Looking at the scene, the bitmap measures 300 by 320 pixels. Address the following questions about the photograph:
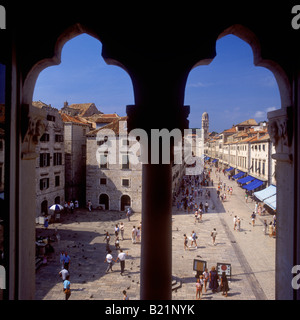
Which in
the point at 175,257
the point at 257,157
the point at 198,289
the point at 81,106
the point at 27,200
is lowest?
the point at 175,257

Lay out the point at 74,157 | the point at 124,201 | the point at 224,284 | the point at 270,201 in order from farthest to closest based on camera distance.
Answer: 1. the point at 74,157
2. the point at 124,201
3. the point at 270,201
4. the point at 224,284

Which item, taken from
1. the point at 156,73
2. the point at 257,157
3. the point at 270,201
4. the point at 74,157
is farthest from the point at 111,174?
the point at 156,73

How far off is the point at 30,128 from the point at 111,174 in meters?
27.0

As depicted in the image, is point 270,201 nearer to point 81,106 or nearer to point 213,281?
point 213,281

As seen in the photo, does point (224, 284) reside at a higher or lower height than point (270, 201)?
lower

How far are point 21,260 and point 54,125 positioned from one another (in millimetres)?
26827

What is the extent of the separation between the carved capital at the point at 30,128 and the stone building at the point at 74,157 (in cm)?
2971

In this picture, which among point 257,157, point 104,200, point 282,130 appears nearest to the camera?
point 282,130

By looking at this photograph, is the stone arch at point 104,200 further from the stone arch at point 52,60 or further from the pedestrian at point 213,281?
the stone arch at point 52,60

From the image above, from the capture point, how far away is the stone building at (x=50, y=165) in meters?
25.5

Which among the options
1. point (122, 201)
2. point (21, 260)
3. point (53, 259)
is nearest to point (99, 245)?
point (53, 259)

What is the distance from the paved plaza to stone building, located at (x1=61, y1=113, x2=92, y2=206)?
204 inches

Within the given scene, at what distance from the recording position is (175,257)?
1662cm
